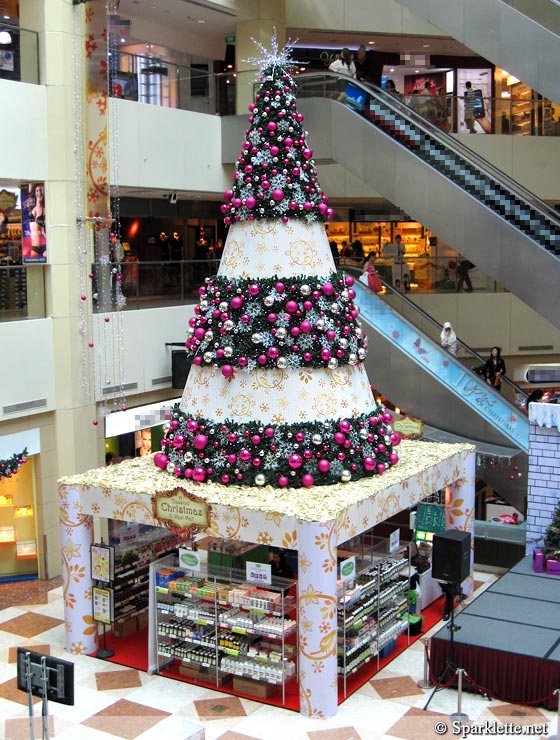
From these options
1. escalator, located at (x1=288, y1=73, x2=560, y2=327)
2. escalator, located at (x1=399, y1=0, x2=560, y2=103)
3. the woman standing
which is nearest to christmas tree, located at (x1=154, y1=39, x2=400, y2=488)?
escalator, located at (x1=288, y1=73, x2=560, y2=327)

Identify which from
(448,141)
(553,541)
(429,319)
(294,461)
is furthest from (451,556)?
(448,141)

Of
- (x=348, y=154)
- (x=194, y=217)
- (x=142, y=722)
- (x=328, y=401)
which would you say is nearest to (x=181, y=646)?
(x=142, y=722)

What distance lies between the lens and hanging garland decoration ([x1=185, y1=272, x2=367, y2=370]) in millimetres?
10078

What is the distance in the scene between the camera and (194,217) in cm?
2084

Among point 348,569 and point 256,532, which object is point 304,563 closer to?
point 256,532

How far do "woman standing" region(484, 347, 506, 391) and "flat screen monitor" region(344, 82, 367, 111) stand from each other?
15.6 feet

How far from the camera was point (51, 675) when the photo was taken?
26.0 feet

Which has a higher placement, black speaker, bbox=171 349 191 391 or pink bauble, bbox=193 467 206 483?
black speaker, bbox=171 349 191 391

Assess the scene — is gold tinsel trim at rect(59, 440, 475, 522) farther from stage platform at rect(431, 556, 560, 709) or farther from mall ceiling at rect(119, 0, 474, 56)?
mall ceiling at rect(119, 0, 474, 56)

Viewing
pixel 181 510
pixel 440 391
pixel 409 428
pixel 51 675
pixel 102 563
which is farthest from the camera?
pixel 440 391

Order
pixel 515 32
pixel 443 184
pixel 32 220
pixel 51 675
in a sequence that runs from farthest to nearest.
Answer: pixel 443 184 → pixel 515 32 → pixel 32 220 → pixel 51 675

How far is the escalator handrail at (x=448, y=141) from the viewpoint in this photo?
15.2 metres

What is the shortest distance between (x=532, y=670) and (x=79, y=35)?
10.1m

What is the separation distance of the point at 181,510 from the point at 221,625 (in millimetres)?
1237
